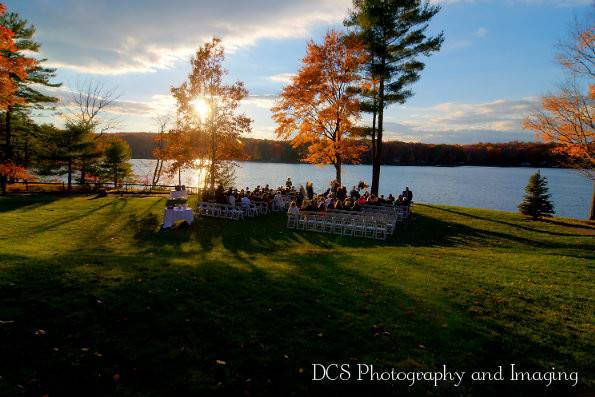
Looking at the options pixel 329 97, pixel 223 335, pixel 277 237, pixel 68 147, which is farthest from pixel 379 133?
pixel 68 147

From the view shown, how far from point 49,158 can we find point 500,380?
1736 inches

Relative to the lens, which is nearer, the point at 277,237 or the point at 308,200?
the point at 277,237

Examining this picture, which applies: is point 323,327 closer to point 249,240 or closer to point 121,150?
point 249,240

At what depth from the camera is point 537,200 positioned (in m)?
27.0

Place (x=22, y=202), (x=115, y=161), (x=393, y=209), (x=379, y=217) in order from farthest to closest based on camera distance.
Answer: (x=115, y=161)
(x=22, y=202)
(x=393, y=209)
(x=379, y=217)

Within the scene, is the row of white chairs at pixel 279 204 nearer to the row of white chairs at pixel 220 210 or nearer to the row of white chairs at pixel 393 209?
the row of white chairs at pixel 220 210

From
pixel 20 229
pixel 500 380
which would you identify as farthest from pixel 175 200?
pixel 500 380

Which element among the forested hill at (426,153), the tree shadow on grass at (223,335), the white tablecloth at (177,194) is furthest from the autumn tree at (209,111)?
the forested hill at (426,153)

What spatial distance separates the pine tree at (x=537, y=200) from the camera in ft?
88.1

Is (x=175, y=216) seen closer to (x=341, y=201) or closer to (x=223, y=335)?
(x=341, y=201)

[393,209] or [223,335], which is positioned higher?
[393,209]

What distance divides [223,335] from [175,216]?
13745mm

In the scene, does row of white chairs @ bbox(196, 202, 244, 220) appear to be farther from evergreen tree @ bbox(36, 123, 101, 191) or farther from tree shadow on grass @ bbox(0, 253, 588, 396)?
evergreen tree @ bbox(36, 123, 101, 191)

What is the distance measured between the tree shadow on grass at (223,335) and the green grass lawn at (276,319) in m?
0.03
